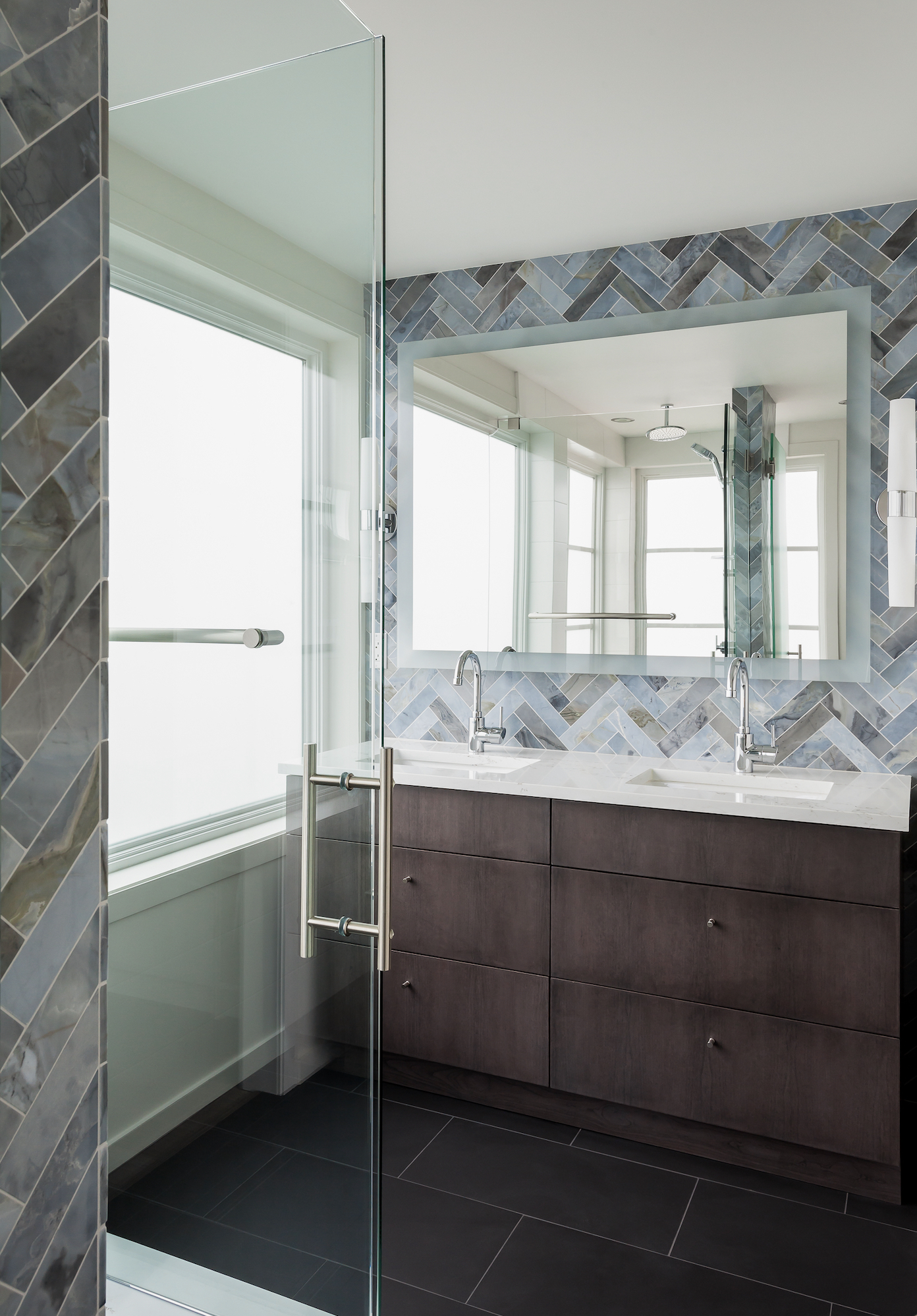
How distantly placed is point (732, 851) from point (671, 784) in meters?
0.50

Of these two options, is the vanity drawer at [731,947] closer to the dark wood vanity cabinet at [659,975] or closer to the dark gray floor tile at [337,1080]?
the dark wood vanity cabinet at [659,975]

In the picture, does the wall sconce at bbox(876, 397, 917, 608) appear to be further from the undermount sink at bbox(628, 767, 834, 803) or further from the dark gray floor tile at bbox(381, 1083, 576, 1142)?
the dark gray floor tile at bbox(381, 1083, 576, 1142)

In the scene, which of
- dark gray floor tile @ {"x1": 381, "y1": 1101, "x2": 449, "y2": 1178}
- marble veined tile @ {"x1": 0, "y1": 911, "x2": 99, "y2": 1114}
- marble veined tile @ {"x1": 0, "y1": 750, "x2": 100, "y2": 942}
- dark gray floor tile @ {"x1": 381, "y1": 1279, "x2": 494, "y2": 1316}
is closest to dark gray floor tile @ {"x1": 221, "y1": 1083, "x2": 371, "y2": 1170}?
marble veined tile @ {"x1": 0, "y1": 911, "x2": 99, "y2": 1114}

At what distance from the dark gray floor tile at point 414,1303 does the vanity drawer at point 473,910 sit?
2.65 feet

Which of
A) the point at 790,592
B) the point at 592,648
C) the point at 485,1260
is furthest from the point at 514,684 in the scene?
the point at 485,1260

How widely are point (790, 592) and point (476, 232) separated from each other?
56.2 inches

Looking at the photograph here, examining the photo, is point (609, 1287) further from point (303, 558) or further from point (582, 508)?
point (582, 508)

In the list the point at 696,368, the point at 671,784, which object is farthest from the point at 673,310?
the point at 671,784

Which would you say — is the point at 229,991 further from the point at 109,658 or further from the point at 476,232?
the point at 476,232

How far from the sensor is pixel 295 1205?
1.19 m

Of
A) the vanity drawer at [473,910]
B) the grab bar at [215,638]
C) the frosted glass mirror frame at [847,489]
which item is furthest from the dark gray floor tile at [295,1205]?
the frosted glass mirror frame at [847,489]

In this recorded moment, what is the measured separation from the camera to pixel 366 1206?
3.99 ft

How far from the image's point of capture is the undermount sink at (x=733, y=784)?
7.79 feet

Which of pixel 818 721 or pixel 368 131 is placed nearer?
pixel 368 131
